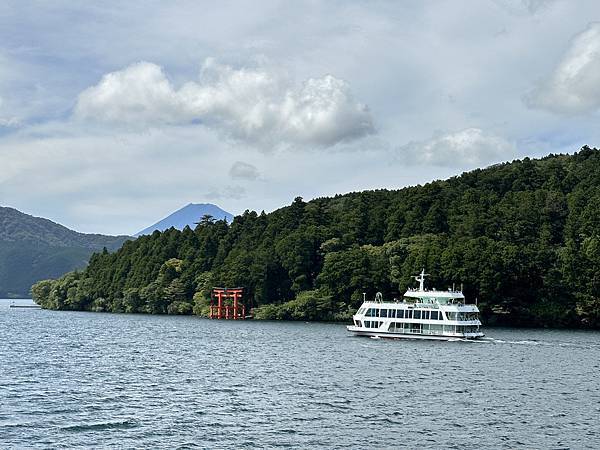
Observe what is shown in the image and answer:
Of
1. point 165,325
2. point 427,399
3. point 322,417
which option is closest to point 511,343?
point 427,399

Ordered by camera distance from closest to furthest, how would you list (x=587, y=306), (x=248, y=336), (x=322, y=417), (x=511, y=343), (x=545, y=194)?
(x=322, y=417) < (x=511, y=343) < (x=248, y=336) < (x=587, y=306) < (x=545, y=194)

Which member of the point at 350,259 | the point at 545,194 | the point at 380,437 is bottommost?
the point at 380,437

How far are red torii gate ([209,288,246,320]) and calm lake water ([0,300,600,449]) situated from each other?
2863 inches

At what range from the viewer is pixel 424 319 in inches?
4414

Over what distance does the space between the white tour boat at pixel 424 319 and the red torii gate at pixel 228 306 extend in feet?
220

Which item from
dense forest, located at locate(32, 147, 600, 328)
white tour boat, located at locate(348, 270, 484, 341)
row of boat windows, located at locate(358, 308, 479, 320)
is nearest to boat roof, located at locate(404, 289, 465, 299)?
white tour boat, located at locate(348, 270, 484, 341)

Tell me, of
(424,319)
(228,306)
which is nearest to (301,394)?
(424,319)

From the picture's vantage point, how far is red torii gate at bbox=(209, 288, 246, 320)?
180 metres

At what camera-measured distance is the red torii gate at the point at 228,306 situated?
180m

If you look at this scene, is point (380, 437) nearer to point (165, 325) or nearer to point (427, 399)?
point (427, 399)

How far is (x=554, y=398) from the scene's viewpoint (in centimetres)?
6044

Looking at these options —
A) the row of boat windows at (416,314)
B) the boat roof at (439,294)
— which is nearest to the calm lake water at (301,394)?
the row of boat windows at (416,314)

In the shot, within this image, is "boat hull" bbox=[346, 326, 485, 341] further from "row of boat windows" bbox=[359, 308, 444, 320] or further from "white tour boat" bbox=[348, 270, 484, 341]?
"row of boat windows" bbox=[359, 308, 444, 320]

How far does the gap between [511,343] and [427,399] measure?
164 ft
